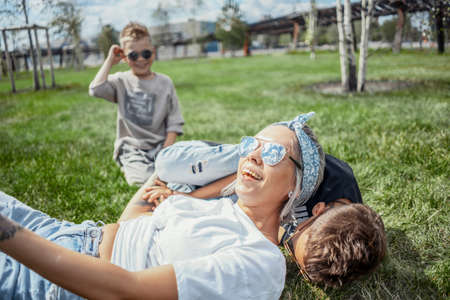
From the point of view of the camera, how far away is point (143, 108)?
162 inches

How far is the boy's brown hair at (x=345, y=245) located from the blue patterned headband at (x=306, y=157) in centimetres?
20

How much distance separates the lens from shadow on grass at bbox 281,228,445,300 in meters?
2.08

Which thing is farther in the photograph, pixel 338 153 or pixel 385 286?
pixel 338 153

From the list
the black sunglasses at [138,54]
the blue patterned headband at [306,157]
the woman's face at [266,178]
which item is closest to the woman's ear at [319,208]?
Result: the blue patterned headband at [306,157]

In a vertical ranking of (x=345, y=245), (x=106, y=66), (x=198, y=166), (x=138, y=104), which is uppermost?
(x=106, y=66)

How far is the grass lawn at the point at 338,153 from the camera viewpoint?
7.72ft

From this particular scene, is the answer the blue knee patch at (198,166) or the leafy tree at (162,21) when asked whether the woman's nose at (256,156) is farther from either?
the leafy tree at (162,21)

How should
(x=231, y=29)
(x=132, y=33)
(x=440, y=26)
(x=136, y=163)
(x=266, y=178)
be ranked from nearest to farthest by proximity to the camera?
(x=266, y=178) → (x=132, y=33) → (x=136, y=163) → (x=440, y=26) → (x=231, y=29)

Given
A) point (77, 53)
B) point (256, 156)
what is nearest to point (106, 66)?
point (77, 53)

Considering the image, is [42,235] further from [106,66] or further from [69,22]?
[106,66]

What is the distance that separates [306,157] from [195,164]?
0.94 meters

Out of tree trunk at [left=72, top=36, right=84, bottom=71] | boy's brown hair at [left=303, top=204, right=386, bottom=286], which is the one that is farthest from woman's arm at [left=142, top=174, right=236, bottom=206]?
tree trunk at [left=72, top=36, right=84, bottom=71]

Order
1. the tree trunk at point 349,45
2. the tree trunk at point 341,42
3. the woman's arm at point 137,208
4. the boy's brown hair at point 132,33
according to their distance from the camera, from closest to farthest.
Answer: the woman's arm at point 137,208
the boy's brown hair at point 132,33
the tree trunk at point 349,45
the tree trunk at point 341,42

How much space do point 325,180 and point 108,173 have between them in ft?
9.55
